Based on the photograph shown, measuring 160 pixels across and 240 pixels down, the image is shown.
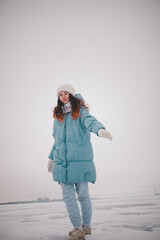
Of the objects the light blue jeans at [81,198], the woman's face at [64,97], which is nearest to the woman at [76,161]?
the light blue jeans at [81,198]

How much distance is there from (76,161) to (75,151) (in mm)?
115

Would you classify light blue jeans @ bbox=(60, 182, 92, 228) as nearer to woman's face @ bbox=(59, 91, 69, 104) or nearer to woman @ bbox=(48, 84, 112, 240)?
woman @ bbox=(48, 84, 112, 240)

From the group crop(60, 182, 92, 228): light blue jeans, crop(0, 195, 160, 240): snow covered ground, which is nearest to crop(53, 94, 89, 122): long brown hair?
crop(60, 182, 92, 228): light blue jeans

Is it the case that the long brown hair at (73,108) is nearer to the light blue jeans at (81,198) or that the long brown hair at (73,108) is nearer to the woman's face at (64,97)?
the woman's face at (64,97)

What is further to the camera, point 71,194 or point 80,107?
point 80,107

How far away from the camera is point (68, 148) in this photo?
210 cm

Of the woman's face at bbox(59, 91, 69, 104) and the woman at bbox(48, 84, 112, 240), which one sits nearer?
the woman at bbox(48, 84, 112, 240)

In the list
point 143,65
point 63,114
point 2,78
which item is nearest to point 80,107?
point 63,114

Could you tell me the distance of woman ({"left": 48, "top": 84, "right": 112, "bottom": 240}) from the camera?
1.96m

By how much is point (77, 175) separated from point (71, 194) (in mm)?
245

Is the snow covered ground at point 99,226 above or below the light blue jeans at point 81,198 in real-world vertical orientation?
below

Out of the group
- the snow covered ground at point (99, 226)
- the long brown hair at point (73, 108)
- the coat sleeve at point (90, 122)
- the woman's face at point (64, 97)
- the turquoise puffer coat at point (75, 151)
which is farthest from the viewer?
the woman's face at point (64, 97)

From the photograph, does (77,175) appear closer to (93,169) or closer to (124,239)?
(93,169)

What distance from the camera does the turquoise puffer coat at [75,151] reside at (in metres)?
1.99
